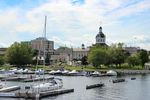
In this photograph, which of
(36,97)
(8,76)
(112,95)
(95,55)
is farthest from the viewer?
(95,55)

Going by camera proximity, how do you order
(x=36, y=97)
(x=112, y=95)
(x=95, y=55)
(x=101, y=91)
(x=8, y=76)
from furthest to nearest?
(x=95, y=55), (x=8, y=76), (x=101, y=91), (x=112, y=95), (x=36, y=97)

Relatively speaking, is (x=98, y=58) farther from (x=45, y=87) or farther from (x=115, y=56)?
(x=45, y=87)

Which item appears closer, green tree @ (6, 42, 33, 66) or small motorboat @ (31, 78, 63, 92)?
small motorboat @ (31, 78, 63, 92)

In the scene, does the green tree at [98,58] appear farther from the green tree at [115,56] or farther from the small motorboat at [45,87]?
the small motorboat at [45,87]

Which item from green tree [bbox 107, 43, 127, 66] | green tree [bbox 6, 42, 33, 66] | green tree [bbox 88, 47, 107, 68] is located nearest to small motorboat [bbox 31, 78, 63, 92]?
green tree [bbox 88, 47, 107, 68]

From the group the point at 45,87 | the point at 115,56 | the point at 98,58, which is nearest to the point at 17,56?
the point at 98,58

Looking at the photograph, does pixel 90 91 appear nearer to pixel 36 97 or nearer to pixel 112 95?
pixel 112 95

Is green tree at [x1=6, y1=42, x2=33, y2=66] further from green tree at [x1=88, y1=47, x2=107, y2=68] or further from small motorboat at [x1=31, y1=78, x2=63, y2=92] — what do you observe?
small motorboat at [x1=31, y1=78, x2=63, y2=92]

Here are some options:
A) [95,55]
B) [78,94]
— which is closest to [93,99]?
[78,94]

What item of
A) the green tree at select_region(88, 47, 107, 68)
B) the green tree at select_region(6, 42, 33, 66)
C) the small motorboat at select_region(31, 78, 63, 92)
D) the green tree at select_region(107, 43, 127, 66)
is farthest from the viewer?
the green tree at select_region(6, 42, 33, 66)

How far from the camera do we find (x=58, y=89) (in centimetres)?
8600

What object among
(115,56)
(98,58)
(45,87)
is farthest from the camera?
(115,56)

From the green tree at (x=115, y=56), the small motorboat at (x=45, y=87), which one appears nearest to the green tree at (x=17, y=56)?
the green tree at (x=115, y=56)

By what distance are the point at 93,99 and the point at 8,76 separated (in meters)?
59.0
